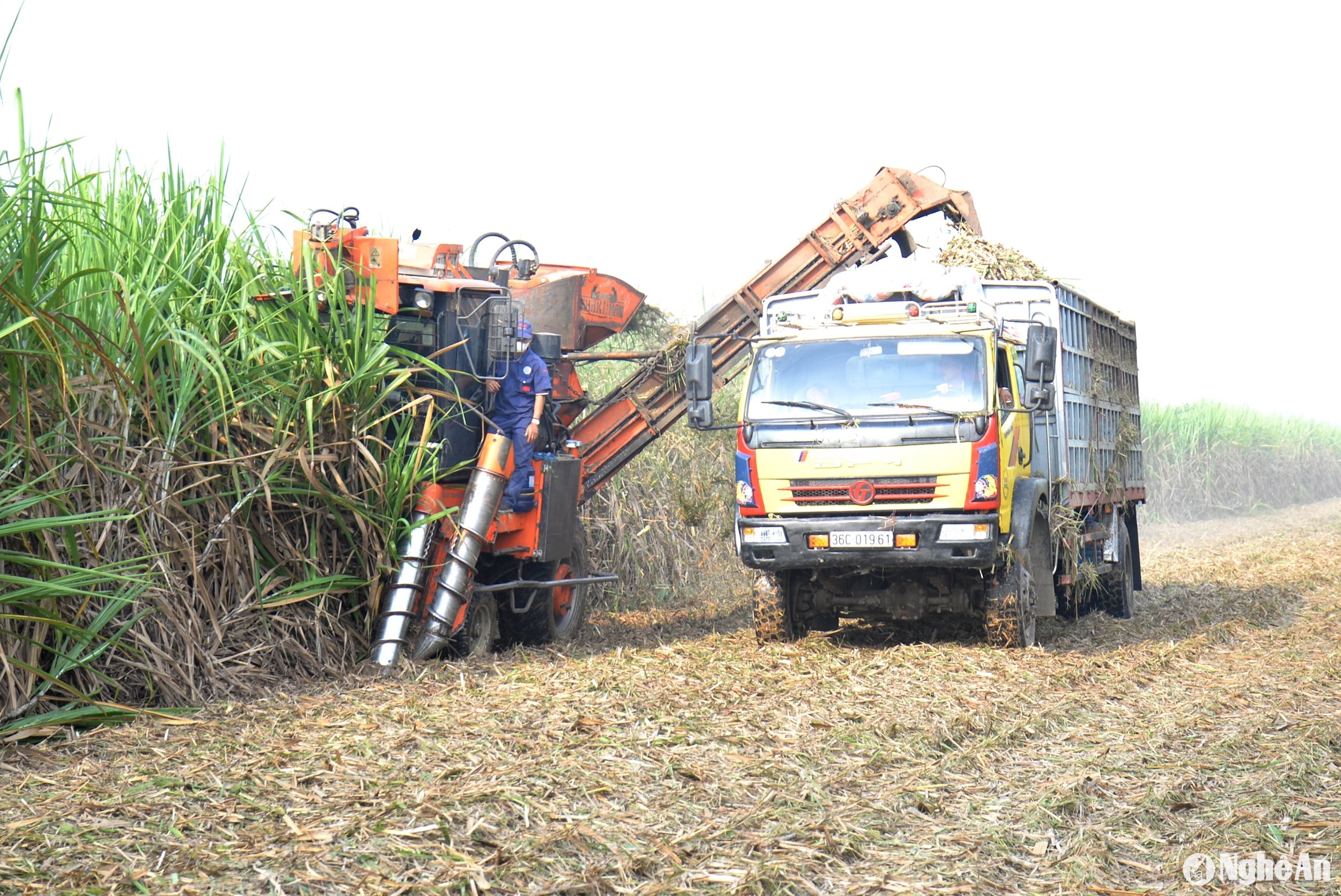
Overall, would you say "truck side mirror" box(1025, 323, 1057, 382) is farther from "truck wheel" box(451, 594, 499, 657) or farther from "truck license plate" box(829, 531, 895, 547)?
"truck wheel" box(451, 594, 499, 657)

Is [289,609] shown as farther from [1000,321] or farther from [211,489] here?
[1000,321]

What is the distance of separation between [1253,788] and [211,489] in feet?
18.0

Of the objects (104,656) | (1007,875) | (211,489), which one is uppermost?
(211,489)

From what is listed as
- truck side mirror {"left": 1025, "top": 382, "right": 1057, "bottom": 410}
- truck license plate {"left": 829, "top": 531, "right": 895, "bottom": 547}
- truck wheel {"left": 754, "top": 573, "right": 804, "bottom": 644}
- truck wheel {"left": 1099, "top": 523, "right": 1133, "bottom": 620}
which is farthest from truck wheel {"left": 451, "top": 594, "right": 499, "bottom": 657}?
truck wheel {"left": 1099, "top": 523, "right": 1133, "bottom": 620}

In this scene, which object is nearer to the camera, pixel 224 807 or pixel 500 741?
pixel 224 807

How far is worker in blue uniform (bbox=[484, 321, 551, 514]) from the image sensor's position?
9.34 m

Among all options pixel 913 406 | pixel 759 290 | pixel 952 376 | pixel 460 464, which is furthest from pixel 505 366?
pixel 759 290

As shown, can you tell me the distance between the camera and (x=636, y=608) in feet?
44.2

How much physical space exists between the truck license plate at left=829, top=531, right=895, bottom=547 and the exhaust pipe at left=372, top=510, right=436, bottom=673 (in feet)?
9.38

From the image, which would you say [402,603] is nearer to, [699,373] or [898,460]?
[699,373]

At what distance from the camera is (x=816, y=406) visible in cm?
965

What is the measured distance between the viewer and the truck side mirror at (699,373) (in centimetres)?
999

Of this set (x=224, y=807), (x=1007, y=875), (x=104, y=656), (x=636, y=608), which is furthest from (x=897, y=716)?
(x=636, y=608)

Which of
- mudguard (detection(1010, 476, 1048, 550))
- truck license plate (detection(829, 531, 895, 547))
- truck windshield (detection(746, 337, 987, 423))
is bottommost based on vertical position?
truck license plate (detection(829, 531, 895, 547))
